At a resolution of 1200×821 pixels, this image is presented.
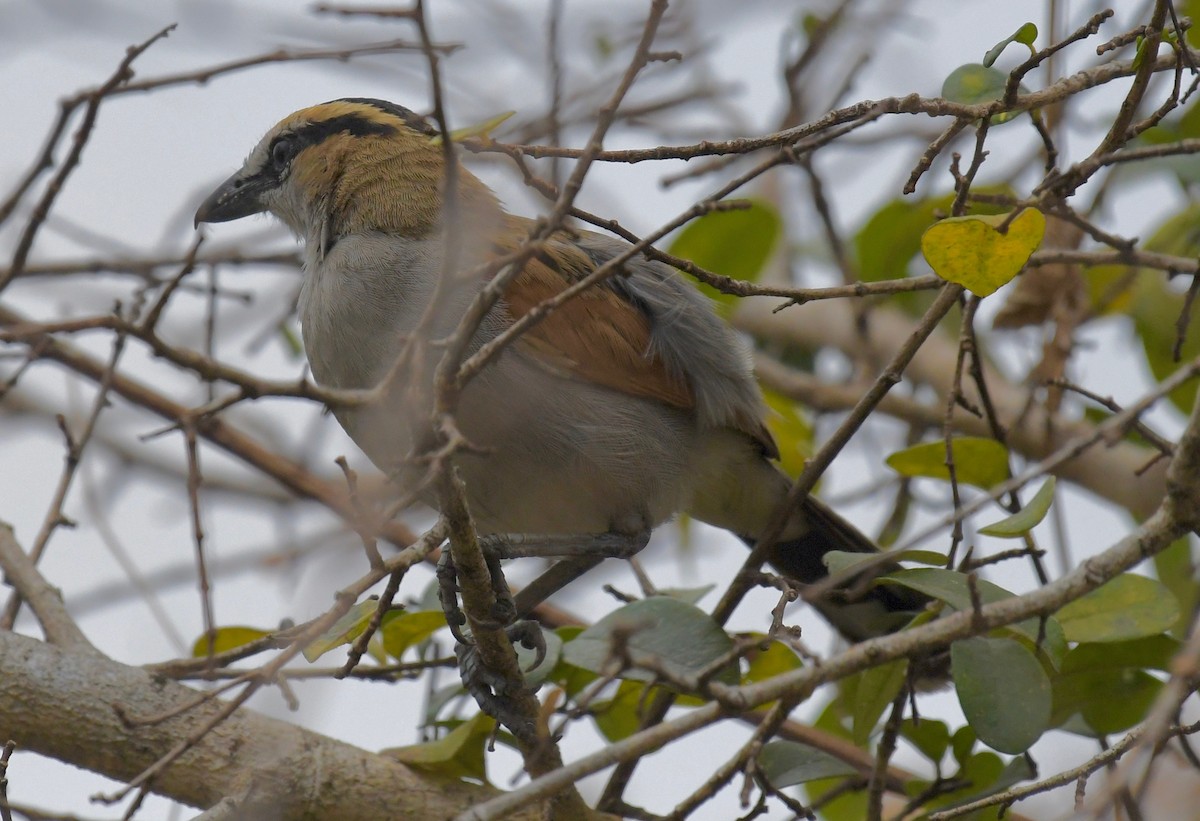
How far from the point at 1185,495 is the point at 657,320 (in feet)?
6.19

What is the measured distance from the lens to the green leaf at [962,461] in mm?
3346

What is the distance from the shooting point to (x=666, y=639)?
9.83ft

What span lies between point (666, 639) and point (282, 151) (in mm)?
2511

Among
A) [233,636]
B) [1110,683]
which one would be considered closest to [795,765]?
[1110,683]

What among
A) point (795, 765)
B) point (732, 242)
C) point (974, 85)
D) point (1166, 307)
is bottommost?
point (795, 765)

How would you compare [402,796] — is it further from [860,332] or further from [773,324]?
[773,324]

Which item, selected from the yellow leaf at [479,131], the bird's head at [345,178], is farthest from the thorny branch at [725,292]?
the bird's head at [345,178]

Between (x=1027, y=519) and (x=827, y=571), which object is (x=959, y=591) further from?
(x=827, y=571)

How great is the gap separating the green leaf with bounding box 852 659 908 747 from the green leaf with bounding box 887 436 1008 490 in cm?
53

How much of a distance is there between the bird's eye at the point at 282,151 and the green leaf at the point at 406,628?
73.3 inches

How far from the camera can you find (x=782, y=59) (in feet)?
16.1

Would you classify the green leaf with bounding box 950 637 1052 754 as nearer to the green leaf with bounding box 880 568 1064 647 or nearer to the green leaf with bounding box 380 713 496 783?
the green leaf with bounding box 880 568 1064 647

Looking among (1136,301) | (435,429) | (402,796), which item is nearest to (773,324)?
(1136,301)

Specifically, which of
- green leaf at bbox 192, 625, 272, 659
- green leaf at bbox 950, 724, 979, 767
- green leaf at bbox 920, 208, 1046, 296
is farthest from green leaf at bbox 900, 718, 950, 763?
green leaf at bbox 192, 625, 272, 659
